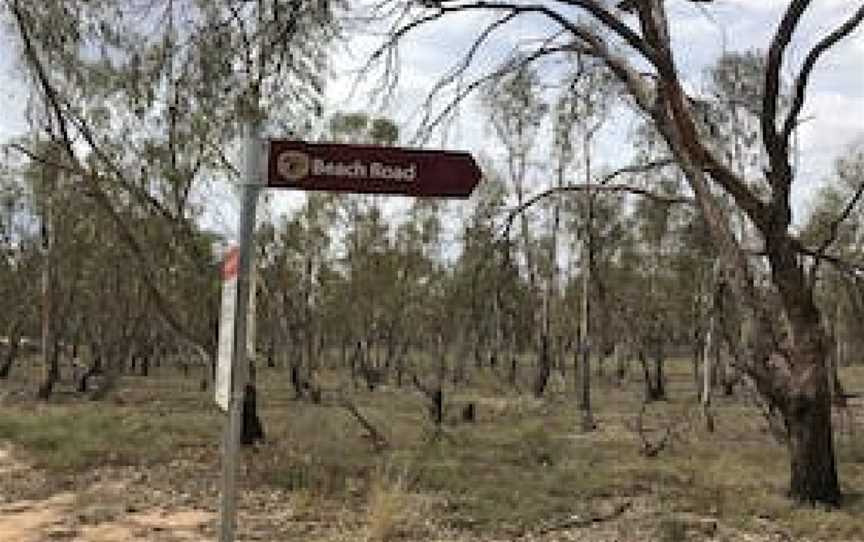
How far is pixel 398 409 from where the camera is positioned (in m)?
33.6

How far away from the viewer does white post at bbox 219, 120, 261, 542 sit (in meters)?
5.39

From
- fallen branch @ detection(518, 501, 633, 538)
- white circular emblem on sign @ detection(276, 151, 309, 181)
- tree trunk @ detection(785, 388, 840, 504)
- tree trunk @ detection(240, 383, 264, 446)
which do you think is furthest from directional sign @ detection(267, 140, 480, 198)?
tree trunk @ detection(240, 383, 264, 446)

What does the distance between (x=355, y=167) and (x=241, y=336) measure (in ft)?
2.75

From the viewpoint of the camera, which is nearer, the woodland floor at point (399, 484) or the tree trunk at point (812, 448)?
the woodland floor at point (399, 484)

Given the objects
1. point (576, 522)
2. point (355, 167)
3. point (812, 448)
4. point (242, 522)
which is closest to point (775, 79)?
point (812, 448)

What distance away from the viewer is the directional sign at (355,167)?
5535 mm

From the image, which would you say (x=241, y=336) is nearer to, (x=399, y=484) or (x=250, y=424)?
(x=399, y=484)

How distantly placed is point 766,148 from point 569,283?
135ft

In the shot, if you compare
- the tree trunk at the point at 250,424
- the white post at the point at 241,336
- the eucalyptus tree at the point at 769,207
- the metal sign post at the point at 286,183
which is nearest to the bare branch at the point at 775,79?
the eucalyptus tree at the point at 769,207

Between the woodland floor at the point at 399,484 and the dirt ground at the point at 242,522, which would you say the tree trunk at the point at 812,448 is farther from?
the dirt ground at the point at 242,522

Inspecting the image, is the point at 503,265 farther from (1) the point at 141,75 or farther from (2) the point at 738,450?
(2) the point at 738,450

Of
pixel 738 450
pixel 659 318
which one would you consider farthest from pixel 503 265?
pixel 659 318

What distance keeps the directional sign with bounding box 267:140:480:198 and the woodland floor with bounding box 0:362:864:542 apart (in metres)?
6.20

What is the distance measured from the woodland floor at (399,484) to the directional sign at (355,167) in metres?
6.20
